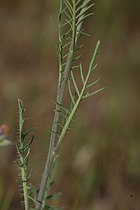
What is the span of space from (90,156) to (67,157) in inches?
4.3

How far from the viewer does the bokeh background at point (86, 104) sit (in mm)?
2732

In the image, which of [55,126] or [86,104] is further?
[86,104]

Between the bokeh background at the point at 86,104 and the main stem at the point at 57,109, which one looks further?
the bokeh background at the point at 86,104

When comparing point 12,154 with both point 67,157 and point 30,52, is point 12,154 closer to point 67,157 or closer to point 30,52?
point 67,157

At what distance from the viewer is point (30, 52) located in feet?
13.9

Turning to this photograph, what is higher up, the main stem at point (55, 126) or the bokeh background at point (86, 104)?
the main stem at point (55, 126)

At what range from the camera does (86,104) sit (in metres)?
3.76

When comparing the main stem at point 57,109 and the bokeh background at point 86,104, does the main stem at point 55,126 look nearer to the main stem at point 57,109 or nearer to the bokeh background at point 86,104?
the main stem at point 57,109

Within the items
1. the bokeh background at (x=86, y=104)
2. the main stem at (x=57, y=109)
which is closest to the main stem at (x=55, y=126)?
the main stem at (x=57, y=109)

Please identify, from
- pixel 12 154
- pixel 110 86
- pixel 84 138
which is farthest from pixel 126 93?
pixel 12 154

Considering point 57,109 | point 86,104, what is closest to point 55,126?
point 57,109

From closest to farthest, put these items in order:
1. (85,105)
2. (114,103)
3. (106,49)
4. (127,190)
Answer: (127,190) < (114,103) < (85,105) < (106,49)

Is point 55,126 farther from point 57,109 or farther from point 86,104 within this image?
point 86,104

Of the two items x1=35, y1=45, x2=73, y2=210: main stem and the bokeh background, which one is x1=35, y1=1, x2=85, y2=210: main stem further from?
the bokeh background
